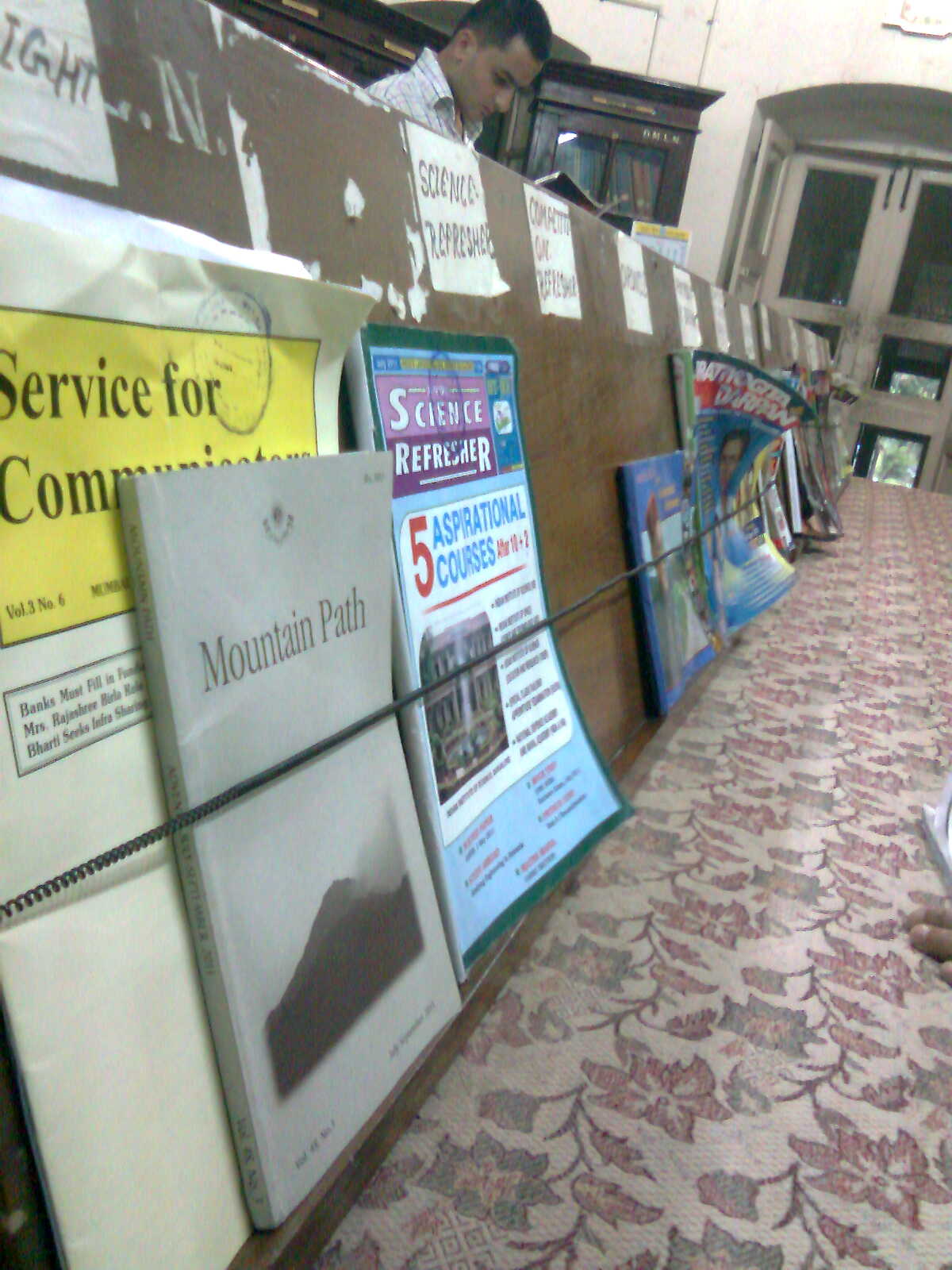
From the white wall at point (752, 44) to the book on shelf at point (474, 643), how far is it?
14.5 ft

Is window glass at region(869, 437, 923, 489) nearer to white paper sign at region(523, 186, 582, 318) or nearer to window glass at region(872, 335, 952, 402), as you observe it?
window glass at region(872, 335, 952, 402)

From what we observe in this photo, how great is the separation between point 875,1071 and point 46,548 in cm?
53

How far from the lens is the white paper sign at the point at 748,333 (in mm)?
1589

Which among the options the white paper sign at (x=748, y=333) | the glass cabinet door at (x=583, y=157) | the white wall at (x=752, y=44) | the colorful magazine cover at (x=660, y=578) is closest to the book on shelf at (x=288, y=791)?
the colorful magazine cover at (x=660, y=578)

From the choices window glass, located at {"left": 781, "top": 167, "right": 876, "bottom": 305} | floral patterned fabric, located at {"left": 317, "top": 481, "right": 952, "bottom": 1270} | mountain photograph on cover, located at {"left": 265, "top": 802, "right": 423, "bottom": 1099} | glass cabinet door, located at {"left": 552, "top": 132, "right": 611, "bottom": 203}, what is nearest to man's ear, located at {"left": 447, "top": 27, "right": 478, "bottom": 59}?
floral patterned fabric, located at {"left": 317, "top": 481, "right": 952, "bottom": 1270}

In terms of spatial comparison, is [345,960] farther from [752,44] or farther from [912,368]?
[912,368]

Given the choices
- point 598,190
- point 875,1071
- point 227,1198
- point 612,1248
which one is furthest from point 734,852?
point 598,190

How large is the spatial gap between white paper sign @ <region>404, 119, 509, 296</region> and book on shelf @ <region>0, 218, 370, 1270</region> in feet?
0.79

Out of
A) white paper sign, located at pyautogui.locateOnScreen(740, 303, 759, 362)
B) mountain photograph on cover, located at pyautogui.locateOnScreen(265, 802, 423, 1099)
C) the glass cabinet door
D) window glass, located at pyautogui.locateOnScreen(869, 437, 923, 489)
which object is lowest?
window glass, located at pyautogui.locateOnScreen(869, 437, 923, 489)

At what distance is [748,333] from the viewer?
5.41 feet

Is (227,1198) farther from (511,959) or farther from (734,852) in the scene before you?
(734,852)

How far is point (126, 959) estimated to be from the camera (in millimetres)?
265

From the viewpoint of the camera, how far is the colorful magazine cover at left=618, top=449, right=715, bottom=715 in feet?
2.69

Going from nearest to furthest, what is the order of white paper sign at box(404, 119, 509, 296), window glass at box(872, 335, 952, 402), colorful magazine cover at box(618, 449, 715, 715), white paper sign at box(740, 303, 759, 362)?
1. white paper sign at box(404, 119, 509, 296)
2. colorful magazine cover at box(618, 449, 715, 715)
3. white paper sign at box(740, 303, 759, 362)
4. window glass at box(872, 335, 952, 402)
